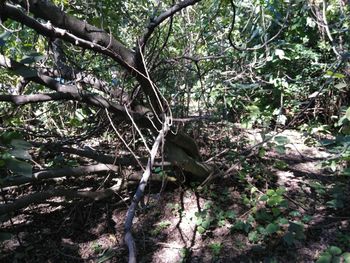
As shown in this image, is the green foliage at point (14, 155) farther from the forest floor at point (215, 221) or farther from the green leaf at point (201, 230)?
the green leaf at point (201, 230)

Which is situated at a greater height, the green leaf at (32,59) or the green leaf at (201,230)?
the green leaf at (32,59)

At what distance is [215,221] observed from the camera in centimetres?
248

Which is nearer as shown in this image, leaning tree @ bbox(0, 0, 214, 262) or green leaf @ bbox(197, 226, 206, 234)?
leaning tree @ bbox(0, 0, 214, 262)

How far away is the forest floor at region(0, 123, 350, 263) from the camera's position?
7.23 feet

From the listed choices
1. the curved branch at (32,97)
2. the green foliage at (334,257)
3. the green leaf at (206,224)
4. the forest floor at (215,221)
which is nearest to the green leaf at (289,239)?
the forest floor at (215,221)

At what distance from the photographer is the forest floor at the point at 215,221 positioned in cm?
221

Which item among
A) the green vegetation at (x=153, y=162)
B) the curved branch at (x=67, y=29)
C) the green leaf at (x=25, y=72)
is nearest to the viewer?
the green leaf at (x=25, y=72)

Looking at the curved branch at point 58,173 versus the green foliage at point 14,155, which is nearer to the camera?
the green foliage at point 14,155

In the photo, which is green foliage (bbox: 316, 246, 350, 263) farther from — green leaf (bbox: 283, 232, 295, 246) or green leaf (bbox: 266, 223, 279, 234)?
green leaf (bbox: 266, 223, 279, 234)

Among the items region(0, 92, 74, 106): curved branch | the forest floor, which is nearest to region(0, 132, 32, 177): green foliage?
region(0, 92, 74, 106): curved branch

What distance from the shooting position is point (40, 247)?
2.48m

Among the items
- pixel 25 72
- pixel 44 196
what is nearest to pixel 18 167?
pixel 25 72

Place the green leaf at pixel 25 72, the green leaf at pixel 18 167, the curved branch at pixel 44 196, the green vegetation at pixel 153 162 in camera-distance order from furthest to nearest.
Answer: the curved branch at pixel 44 196
the green vegetation at pixel 153 162
the green leaf at pixel 25 72
the green leaf at pixel 18 167

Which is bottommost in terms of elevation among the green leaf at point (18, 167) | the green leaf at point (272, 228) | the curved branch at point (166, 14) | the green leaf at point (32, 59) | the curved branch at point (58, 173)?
the green leaf at point (272, 228)
